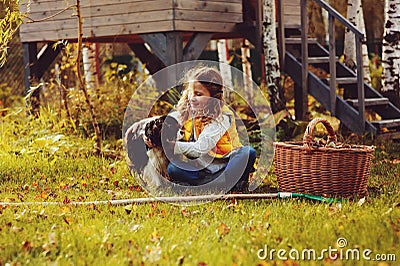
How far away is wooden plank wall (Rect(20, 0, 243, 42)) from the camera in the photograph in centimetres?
877

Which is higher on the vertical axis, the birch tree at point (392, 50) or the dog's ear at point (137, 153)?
the birch tree at point (392, 50)

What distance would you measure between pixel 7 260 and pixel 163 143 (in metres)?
2.23

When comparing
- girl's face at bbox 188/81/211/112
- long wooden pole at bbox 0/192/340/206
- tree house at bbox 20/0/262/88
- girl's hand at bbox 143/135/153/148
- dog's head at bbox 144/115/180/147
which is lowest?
long wooden pole at bbox 0/192/340/206

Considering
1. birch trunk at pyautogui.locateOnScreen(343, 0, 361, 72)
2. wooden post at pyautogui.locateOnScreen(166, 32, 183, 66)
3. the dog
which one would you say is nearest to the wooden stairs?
birch trunk at pyautogui.locateOnScreen(343, 0, 361, 72)

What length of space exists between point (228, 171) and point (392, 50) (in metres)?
4.53

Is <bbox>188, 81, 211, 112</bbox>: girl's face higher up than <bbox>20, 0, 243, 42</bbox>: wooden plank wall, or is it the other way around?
<bbox>20, 0, 243, 42</bbox>: wooden plank wall

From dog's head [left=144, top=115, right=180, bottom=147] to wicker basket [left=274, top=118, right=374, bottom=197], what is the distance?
3.21 feet

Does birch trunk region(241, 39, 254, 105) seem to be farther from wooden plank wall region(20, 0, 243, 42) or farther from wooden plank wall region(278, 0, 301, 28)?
wooden plank wall region(20, 0, 243, 42)

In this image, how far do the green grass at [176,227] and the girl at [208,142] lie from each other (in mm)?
505

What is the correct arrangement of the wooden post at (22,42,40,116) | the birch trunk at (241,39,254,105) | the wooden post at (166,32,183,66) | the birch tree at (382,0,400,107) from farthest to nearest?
the birch trunk at (241,39,254,105) < the wooden post at (22,42,40,116) < the birch tree at (382,0,400,107) < the wooden post at (166,32,183,66)

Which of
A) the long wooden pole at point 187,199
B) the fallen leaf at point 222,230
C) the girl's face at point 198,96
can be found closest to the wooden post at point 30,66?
the girl's face at point 198,96

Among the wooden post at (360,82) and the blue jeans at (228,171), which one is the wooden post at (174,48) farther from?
the blue jeans at (228,171)

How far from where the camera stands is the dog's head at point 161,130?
576cm

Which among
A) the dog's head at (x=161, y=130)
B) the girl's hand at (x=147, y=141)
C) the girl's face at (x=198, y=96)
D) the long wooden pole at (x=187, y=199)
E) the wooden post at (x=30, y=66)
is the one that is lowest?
the long wooden pole at (x=187, y=199)
